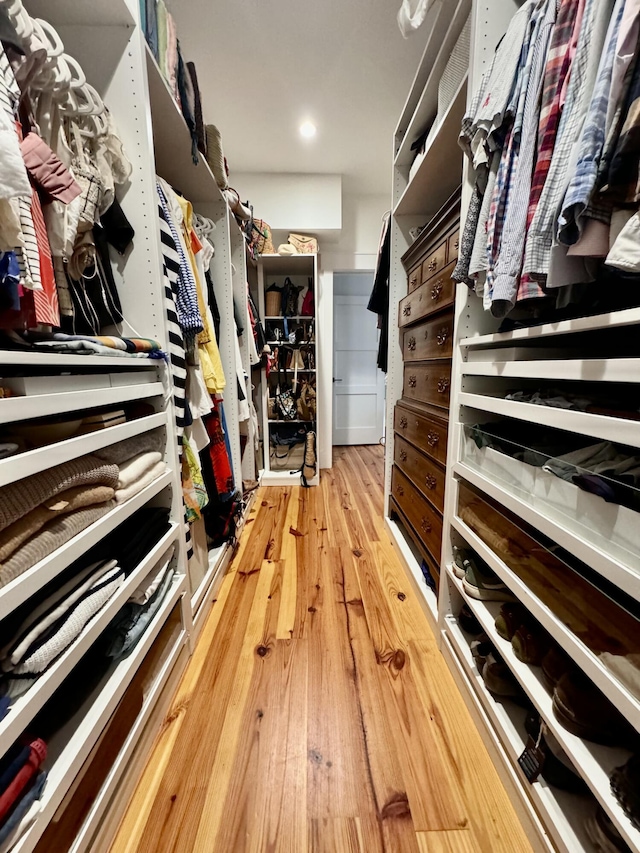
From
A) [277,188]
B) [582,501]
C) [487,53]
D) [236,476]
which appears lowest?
[236,476]

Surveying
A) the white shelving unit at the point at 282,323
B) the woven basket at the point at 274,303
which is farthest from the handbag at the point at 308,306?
the woven basket at the point at 274,303

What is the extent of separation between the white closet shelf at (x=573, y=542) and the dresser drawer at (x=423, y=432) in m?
0.32

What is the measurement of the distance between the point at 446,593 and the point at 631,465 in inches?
30.4

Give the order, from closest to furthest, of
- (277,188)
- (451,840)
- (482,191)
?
(451,840) → (482,191) → (277,188)

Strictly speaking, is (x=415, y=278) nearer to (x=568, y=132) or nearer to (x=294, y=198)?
(x=568, y=132)

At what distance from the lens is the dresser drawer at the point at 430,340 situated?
3.92 ft

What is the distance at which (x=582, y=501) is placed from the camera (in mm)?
601

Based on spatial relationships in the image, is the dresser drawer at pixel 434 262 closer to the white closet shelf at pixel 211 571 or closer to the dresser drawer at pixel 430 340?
the dresser drawer at pixel 430 340

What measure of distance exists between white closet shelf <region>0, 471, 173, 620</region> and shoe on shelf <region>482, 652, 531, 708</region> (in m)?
1.05

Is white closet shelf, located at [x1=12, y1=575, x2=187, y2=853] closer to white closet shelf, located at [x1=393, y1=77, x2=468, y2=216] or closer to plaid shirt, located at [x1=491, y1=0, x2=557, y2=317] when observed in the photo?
plaid shirt, located at [x1=491, y1=0, x2=557, y2=317]

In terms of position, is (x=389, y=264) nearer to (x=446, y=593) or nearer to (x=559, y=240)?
(x=559, y=240)

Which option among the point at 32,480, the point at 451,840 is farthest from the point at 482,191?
the point at 451,840

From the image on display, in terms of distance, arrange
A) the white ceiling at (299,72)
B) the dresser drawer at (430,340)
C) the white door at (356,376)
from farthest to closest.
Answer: the white door at (356,376)
the white ceiling at (299,72)
the dresser drawer at (430,340)

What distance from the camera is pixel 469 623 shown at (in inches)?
42.3
